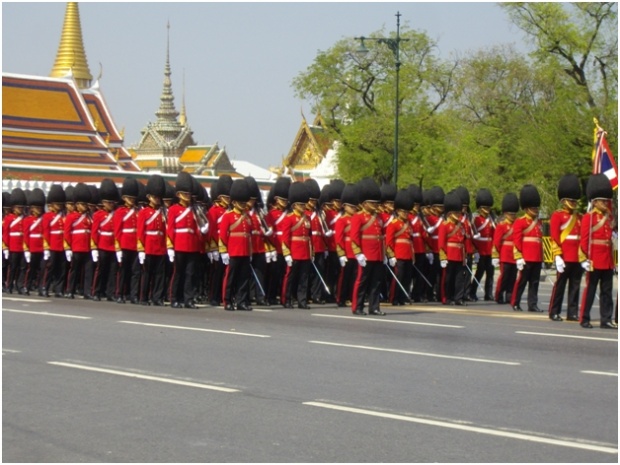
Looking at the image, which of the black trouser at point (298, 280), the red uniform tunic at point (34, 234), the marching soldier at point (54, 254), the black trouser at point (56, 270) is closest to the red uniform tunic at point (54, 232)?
the marching soldier at point (54, 254)

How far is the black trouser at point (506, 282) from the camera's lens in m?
20.9

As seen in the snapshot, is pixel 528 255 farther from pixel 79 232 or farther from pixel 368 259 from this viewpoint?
pixel 79 232

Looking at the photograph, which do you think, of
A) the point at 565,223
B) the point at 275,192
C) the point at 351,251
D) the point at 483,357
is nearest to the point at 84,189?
the point at 275,192

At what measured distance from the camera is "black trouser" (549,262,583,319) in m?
17.0

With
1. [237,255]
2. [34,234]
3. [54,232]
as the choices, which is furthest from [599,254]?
[34,234]

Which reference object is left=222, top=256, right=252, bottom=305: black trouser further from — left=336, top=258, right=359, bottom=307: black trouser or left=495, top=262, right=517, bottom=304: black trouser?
left=495, top=262, right=517, bottom=304: black trouser

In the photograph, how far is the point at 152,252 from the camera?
20078 mm

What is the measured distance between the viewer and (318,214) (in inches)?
821

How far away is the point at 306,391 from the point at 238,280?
8589mm

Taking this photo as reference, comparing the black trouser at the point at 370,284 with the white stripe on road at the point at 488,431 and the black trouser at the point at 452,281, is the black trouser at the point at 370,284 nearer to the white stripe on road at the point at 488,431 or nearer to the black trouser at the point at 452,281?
the black trouser at the point at 452,281

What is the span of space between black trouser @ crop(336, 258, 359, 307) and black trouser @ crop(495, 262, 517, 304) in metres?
2.43

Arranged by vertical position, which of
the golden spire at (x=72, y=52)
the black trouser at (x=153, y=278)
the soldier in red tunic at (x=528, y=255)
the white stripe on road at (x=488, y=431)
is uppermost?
the golden spire at (x=72, y=52)

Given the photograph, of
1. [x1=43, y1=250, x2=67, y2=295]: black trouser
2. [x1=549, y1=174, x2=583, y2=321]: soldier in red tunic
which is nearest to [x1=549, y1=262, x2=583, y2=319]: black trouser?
[x1=549, y1=174, x2=583, y2=321]: soldier in red tunic

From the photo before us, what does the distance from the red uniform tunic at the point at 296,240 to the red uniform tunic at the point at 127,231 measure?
256 cm
